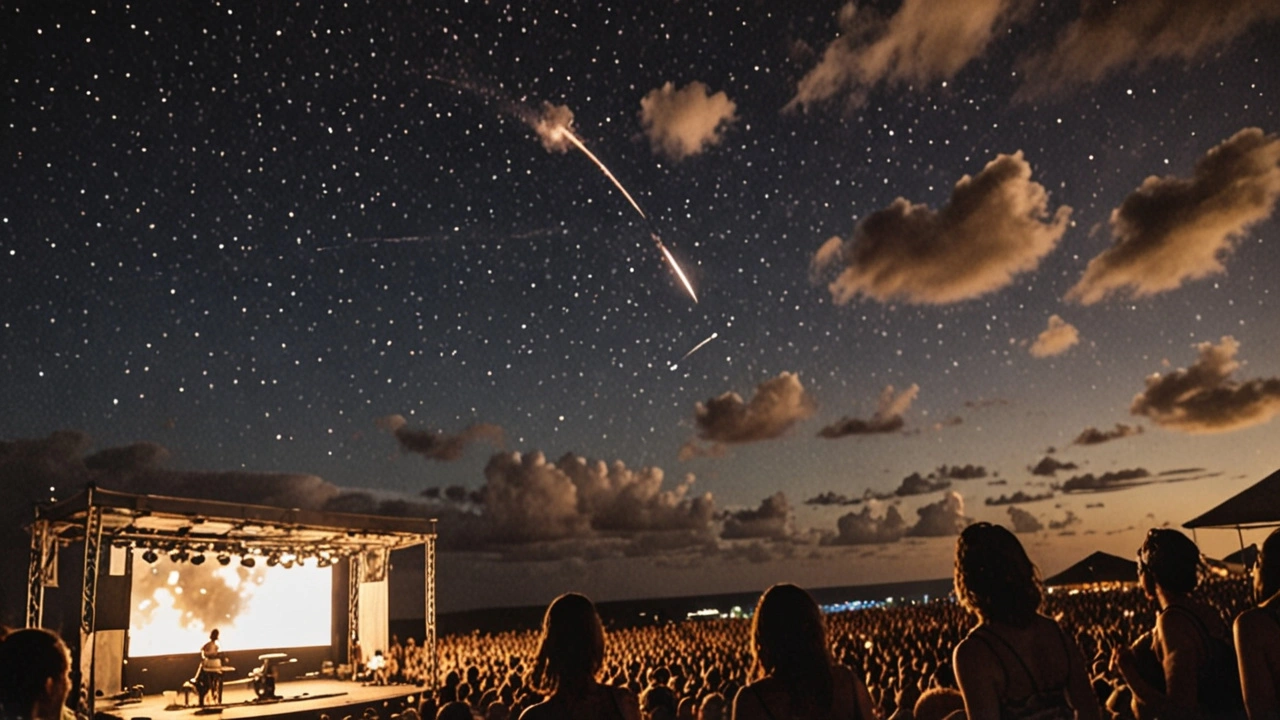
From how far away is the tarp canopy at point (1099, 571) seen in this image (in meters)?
24.9

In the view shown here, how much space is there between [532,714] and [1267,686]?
7.37ft

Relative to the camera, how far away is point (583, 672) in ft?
8.75

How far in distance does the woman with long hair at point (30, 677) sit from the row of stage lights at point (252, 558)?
645 inches

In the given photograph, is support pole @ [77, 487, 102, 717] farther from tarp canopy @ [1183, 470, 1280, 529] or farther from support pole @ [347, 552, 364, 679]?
tarp canopy @ [1183, 470, 1280, 529]

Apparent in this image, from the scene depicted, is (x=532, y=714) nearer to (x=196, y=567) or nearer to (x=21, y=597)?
(x=196, y=567)

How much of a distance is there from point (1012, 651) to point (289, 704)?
16.8m

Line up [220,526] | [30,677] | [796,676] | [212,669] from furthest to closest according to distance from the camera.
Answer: [220,526] → [212,669] → [30,677] → [796,676]

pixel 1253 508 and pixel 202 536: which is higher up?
pixel 202 536

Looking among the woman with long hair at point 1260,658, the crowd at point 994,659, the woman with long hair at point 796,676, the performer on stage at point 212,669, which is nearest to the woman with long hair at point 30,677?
the crowd at point 994,659

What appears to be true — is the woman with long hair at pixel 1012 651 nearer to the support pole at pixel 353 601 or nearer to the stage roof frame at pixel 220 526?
the stage roof frame at pixel 220 526

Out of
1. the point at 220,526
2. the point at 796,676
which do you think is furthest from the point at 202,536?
the point at 796,676

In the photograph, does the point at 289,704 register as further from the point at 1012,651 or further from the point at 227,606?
the point at 1012,651

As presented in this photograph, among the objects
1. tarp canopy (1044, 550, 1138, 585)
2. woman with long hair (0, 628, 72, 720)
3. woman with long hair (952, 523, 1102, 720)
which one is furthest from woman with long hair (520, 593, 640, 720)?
tarp canopy (1044, 550, 1138, 585)

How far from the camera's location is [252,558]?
65.4 ft
